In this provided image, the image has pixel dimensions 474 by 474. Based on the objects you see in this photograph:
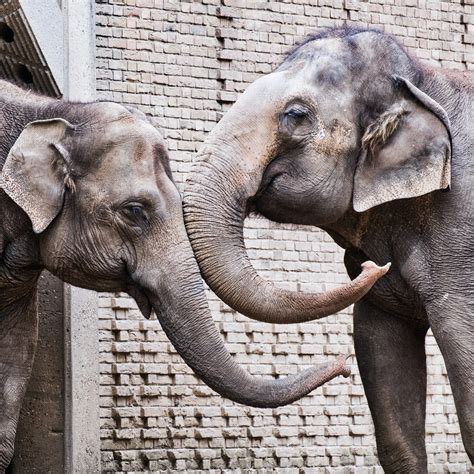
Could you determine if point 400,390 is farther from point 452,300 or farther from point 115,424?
point 115,424

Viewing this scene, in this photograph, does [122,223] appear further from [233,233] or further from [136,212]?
[233,233]

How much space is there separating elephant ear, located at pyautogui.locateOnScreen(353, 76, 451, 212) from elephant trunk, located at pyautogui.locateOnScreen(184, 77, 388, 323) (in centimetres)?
51

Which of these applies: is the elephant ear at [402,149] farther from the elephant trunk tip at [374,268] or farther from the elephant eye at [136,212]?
the elephant eye at [136,212]

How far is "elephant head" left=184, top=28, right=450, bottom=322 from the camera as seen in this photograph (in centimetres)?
870

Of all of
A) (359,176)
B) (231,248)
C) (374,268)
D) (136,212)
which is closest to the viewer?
(374,268)

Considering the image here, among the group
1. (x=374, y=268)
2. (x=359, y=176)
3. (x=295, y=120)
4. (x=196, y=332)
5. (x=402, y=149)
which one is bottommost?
(x=196, y=332)

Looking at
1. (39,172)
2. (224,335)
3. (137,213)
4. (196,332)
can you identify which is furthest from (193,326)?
(224,335)

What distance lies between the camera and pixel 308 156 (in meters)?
8.88

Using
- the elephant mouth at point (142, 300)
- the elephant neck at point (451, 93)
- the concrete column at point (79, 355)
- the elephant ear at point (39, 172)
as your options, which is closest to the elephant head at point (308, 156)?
the elephant neck at point (451, 93)

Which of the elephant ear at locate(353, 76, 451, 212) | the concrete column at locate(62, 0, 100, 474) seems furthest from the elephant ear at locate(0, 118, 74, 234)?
the concrete column at locate(62, 0, 100, 474)

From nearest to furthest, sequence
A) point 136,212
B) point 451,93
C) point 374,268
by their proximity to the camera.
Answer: point 374,268 < point 136,212 < point 451,93

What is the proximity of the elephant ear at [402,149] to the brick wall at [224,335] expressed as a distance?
2352 millimetres

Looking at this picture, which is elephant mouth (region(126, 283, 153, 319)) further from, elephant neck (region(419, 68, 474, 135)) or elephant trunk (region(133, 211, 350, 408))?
elephant neck (region(419, 68, 474, 135))

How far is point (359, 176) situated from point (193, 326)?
1148 millimetres
